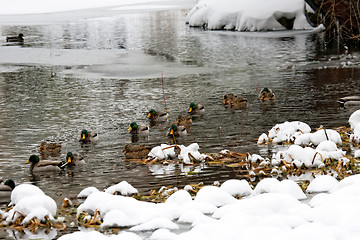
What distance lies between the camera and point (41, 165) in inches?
374

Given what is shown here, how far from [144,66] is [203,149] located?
41.4 ft

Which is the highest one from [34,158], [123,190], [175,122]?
[123,190]

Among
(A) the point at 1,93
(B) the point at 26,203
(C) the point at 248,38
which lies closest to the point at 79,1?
(C) the point at 248,38

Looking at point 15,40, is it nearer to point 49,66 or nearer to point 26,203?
point 49,66

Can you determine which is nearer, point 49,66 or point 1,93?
point 1,93

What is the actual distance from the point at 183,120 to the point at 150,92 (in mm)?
4590

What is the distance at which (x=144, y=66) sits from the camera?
22.6m

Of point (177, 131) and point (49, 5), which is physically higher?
point (177, 131)

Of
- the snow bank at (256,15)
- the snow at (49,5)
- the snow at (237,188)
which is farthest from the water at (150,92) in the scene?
the snow at (49,5)

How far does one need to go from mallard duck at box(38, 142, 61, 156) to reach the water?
0.31 meters

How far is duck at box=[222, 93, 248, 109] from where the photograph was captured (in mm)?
14812

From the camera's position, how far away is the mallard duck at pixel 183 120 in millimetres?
12773

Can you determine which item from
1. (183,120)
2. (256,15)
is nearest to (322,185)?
(183,120)

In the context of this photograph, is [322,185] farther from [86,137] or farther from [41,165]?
[86,137]
